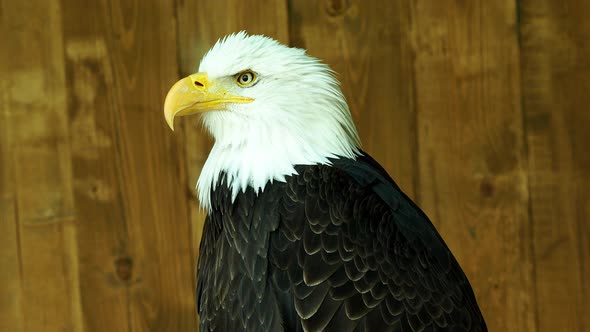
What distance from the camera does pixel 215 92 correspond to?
8.86ft

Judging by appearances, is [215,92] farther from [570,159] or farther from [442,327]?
[570,159]

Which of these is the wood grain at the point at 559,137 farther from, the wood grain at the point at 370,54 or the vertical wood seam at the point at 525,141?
the wood grain at the point at 370,54

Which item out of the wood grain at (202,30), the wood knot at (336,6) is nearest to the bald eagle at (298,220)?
the wood grain at (202,30)

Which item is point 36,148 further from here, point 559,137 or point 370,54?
point 559,137

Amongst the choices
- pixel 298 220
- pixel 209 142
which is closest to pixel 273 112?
pixel 298 220

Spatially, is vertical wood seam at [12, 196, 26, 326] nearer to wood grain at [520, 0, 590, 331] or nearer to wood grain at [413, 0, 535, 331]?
wood grain at [413, 0, 535, 331]

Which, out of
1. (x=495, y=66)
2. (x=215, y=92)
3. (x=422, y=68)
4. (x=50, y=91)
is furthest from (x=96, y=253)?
(x=495, y=66)

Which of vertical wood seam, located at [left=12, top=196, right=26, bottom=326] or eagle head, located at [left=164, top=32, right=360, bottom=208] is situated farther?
vertical wood seam, located at [left=12, top=196, right=26, bottom=326]

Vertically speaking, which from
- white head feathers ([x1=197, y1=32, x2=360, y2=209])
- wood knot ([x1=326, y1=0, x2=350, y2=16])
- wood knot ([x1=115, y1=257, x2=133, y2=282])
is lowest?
wood knot ([x1=115, y1=257, x2=133, y2=282])

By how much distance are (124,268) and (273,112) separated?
123 cm

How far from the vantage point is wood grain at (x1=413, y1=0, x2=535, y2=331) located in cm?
356

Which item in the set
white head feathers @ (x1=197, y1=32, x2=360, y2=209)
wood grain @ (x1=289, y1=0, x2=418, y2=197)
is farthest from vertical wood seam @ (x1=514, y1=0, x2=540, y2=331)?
white head feathers @ (x1=197, y1=32, x2=360, y2=209)

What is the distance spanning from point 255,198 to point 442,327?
0.61m

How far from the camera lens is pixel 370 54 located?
11.7 feet
